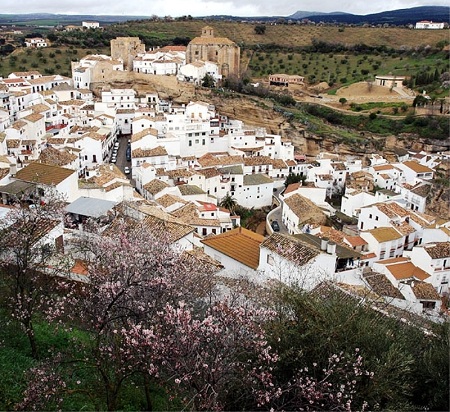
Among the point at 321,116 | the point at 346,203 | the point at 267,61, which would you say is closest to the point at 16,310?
the point at 346,203

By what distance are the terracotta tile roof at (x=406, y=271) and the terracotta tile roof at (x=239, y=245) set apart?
23.3 ft

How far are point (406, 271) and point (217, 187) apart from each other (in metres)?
15.3

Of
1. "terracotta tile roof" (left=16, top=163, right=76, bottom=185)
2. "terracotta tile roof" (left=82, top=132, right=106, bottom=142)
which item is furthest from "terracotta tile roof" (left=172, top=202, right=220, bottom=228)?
"terracotta tile roof" (left=82, top=132, right=106, bottom=142)

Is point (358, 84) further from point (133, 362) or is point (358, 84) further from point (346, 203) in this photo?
point (133, 362)

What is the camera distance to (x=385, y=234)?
27703 mm

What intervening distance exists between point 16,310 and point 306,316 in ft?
18.5

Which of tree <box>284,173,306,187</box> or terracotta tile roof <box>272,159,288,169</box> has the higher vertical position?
terracotta tile roof <box>272,159,288,169</box>

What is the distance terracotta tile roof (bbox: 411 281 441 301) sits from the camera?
21.8 m

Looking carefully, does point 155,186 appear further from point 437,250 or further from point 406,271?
point 437,250

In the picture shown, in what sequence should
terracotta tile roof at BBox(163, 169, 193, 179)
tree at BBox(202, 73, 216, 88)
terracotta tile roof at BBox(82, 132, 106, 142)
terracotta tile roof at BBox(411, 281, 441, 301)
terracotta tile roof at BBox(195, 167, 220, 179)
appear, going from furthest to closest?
tree at BBox(202, 73, 216, 88), terracotta tile roof at BBox(82, 132, 106, 142), terracotta tile roof at BBox(195, 167, 220, 179), terracotta tile roof at BBox(163, 169, 193, 179), terracotta tile roof at BBox(411, 281, 441, 301)

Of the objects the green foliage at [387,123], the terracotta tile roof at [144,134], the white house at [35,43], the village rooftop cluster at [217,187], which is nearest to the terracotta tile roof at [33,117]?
the village rooftop cluster at [217,187]

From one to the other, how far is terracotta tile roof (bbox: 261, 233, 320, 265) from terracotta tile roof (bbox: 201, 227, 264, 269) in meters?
1.25

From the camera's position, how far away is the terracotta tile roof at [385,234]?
2725 cm

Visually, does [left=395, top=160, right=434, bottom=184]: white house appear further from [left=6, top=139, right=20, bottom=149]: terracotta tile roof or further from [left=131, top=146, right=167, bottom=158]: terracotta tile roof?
[left=6, top=139, right=20, bottom=149]: terracotta tile roof
